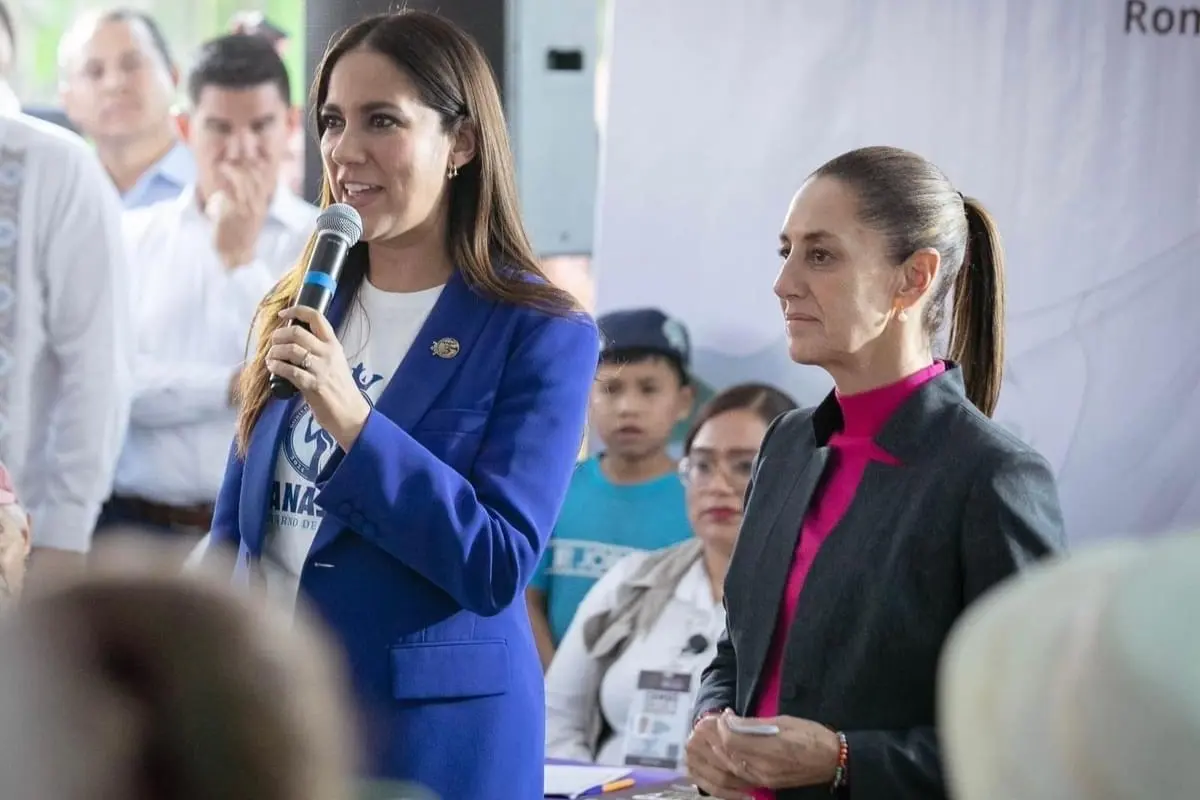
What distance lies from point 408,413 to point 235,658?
4.68ft

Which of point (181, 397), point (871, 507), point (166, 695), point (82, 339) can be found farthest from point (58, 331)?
point (166, 695)

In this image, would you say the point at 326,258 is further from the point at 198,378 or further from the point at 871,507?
the point at 198,378

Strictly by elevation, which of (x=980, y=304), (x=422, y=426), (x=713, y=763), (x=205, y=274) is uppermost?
(x=980, y=304)

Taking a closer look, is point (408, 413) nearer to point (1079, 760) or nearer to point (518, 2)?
point (1079, 760)

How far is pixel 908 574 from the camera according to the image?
1836 millimetres

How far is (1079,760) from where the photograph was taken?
54 cm

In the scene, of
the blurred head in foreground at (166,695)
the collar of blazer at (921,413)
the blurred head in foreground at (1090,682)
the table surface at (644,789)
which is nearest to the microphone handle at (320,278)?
the collar of blazer at (921,413)

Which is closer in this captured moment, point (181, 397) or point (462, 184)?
point (462, 184)

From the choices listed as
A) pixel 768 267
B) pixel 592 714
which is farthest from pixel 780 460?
pixel 768 267

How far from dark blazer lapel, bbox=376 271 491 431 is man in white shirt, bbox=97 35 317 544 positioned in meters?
2.30

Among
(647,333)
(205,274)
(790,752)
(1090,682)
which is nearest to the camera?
(1090,682)

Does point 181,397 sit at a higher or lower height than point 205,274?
lower

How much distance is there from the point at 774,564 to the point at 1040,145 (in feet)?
7.78

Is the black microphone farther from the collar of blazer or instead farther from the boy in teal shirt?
the boy in teal shirt
